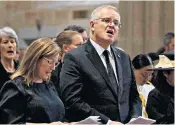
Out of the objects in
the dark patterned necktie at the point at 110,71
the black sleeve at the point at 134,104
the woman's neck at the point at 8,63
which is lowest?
the black sleeve at the point at 134,104

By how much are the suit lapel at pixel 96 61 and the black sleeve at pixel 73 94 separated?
0.14 meters

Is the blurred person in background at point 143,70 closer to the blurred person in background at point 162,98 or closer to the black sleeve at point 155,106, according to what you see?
the blurred person in background at point 162,98

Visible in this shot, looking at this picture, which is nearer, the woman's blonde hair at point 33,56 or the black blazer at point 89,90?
the woman's blonde hair at point 33,56

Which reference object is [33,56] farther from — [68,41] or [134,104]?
[68,41]

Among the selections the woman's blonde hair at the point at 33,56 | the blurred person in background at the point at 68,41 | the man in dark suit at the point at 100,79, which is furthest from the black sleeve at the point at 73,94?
the blurred person in background at the point at 68,41

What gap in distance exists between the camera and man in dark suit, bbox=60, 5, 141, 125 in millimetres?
Result: 4969

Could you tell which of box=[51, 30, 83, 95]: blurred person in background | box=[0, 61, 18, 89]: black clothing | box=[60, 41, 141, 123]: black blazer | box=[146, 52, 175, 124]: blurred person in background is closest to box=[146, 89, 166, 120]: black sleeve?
box=[146, 52, 175, 124]: blurred person in background

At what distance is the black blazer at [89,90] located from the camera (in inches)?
195

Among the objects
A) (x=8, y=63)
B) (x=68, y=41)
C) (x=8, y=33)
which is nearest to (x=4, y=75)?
(x=8, y=63)

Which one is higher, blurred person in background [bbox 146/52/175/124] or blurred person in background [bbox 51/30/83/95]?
blurred person in background [bbox 51/30/83/95]

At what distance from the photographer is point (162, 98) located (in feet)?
18.3

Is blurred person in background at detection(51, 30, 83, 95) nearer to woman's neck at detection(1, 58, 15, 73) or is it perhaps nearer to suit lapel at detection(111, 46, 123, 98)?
woman's neck at detection(1, 58, 15, 73)

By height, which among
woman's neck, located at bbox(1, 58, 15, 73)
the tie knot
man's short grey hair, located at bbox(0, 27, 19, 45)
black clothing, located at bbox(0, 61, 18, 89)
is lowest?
black clothing, located at bbox(0, 61, 18, 89)

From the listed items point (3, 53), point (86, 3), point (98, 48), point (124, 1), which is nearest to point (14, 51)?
point (3, 53)
